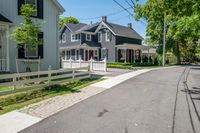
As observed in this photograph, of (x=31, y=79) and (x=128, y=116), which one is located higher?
(x=31, y=79)

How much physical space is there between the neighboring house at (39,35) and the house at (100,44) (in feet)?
53.9

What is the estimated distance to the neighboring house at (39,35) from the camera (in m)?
13.4

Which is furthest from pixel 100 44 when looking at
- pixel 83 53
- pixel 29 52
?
pixel 29 52

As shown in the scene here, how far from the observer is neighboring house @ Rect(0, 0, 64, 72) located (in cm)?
1344

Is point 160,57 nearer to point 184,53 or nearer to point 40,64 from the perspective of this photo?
point 184,53

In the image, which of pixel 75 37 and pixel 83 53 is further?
pixel 75 37

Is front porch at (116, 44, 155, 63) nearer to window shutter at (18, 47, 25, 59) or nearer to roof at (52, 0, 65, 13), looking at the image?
roof at (52, 0, 65, 13)

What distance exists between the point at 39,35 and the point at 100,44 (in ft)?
69.9

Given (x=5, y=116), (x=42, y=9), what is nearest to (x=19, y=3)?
(x=42, y=9)

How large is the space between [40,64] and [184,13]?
37.5ft

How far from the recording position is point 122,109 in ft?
23.4

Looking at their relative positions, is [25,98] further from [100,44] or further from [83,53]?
[100,44]

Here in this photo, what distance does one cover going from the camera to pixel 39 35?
51.2 feet

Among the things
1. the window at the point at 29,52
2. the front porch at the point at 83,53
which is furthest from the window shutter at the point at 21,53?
the front porch at the point at 83,53
